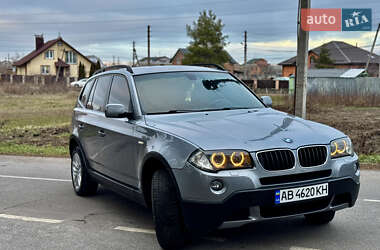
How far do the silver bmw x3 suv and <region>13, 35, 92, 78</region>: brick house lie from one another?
277 feet

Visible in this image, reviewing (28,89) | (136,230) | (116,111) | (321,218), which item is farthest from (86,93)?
(28,89)

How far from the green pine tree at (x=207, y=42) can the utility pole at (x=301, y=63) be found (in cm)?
4954

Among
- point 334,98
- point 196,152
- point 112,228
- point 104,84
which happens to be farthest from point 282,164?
point 334,98

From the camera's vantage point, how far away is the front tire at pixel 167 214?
4906mm

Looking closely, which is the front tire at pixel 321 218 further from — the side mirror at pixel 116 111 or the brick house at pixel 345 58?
the brick house at pixel 345 58

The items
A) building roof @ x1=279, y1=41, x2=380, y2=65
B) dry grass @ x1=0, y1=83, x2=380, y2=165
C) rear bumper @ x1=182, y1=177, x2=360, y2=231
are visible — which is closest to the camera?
rear bumper @ x1=182, y1=177, x2=360, y2=231

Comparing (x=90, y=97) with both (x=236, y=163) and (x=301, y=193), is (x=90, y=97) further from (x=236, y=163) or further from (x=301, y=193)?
(x=301, y=193)

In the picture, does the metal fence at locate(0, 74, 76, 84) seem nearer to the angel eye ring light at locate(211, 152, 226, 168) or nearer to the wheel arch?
the wheel arch

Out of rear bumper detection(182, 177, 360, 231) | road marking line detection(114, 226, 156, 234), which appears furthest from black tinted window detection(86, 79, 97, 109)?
rear bumper detection(182, 177, 360, 231)

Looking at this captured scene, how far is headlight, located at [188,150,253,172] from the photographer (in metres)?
4.65

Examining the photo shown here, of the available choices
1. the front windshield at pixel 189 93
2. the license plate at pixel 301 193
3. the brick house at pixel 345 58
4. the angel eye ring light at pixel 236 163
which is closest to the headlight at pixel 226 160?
the angel eye ring light at pixel 236 163

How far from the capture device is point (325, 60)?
79.2 metres

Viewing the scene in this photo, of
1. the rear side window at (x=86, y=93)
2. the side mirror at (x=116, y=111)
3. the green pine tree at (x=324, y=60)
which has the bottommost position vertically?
the side mirror at (x=116, y=111)

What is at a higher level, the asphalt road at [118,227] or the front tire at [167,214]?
the front tire at [167,214]
